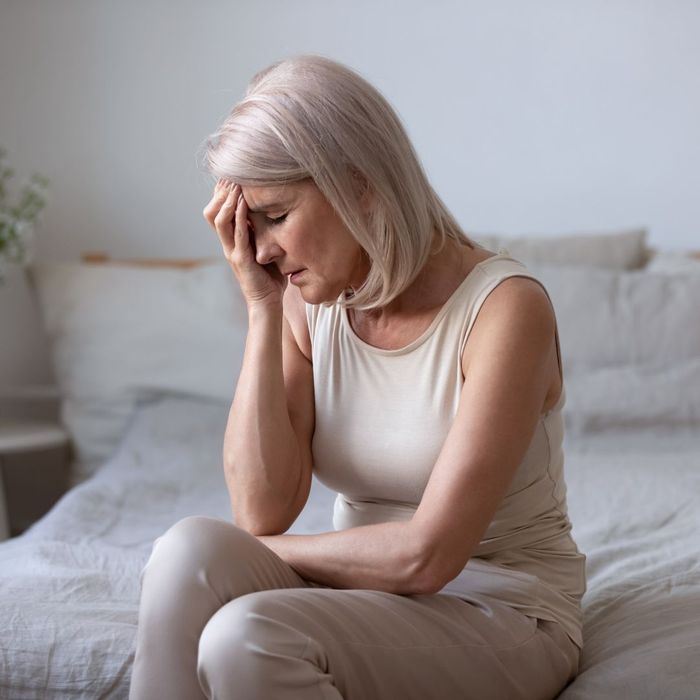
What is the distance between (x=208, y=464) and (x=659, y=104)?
1525mm

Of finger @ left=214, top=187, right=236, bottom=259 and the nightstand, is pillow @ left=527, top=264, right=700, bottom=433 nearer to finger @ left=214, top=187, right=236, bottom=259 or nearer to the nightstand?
finger @ left=214, top=187, right=236, bottom=259

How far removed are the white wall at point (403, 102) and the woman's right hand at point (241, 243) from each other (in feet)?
5.48

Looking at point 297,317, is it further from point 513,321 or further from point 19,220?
point 19,220

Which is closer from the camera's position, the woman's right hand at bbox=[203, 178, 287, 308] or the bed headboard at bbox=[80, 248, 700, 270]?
the woman's right hand at bbox=[203, 178, 287, 308]

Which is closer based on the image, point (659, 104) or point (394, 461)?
point (394, 461)

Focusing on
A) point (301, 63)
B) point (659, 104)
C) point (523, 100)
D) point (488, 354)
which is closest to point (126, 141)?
point (523, 100)

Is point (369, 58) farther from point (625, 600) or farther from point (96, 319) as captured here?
point (625, 600)

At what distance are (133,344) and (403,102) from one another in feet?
3.33

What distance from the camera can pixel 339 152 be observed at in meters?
1.19

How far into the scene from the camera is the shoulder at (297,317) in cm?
141

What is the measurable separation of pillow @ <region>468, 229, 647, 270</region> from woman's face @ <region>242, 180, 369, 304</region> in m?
1.38

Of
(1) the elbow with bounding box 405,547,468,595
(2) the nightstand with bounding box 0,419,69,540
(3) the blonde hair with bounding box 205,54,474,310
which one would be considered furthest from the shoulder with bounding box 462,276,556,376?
(2) the nightstand with bounding box 0,419,69,540

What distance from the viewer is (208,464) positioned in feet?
7.47

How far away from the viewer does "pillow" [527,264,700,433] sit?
231cm
